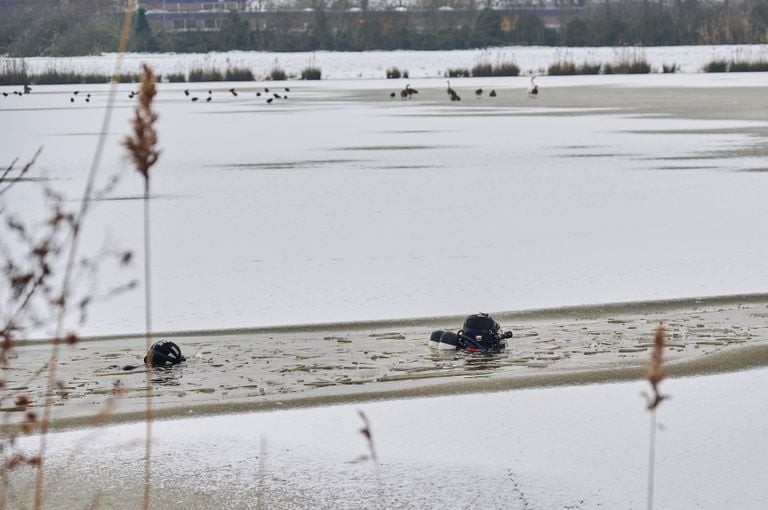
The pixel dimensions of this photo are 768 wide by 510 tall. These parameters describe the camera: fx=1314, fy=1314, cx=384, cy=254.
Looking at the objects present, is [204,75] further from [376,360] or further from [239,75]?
[376,360]

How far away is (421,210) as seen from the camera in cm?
1291

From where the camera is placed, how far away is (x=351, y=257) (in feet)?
33.7

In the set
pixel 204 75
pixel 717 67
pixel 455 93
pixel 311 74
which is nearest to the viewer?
pixel 455 93

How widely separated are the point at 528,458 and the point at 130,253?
3018mm

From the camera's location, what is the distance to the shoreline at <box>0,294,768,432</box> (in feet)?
20.7

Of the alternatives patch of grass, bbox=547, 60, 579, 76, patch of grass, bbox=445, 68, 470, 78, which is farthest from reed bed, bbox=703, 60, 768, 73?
patch of grass, bbox=445, 68, 470, 78

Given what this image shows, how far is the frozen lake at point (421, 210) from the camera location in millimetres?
8914

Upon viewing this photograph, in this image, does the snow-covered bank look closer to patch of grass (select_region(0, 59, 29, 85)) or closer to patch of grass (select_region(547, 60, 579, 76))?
patch of grass (select_region(547, 60, 579, 76))

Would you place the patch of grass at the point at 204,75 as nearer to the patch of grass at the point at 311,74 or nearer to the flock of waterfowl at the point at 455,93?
the patch of grass at the point at 311,74

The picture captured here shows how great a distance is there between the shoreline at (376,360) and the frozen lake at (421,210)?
38 centimetres

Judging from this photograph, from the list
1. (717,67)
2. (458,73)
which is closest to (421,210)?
(717,67)

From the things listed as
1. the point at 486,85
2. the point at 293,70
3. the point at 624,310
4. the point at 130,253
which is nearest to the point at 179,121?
the point at 486,85

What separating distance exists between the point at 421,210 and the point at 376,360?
5.89 metres

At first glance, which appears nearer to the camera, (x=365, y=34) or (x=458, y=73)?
(x=458, y=73)
